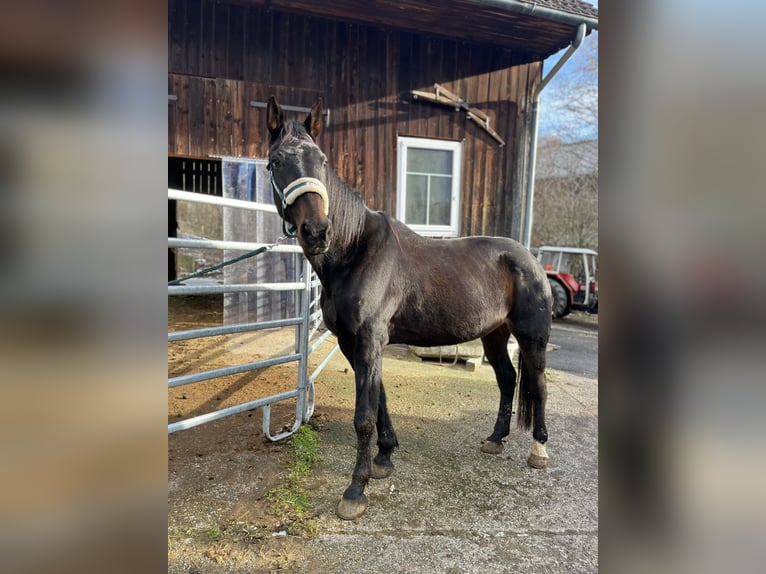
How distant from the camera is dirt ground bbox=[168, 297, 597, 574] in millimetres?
1700

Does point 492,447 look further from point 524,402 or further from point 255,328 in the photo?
point 255,328

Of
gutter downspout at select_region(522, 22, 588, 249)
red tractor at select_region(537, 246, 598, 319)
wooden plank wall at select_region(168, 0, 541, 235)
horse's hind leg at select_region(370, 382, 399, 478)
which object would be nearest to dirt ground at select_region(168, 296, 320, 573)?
horse's hind leg at select_region(370, 382, 399, 478)

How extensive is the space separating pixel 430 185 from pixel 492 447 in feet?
12.4

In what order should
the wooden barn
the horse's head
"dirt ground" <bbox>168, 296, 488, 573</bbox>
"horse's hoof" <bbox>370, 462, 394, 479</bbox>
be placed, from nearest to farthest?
1. "dirt ground" <bbox>168, 296, 488, 573</bbox>
2. the horse's head
3. "horse's hoof" <bbox>370, 462, 394, 479</bbox>
4. the wooden barn

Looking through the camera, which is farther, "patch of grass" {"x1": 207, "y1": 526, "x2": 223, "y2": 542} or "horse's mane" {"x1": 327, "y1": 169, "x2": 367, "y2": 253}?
"horse's mane" {"x1": 327, "y1": 169, "x2": 367, "y2": 253}

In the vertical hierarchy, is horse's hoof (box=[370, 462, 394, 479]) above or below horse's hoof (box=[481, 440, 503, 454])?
above

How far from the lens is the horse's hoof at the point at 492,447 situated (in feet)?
8.86

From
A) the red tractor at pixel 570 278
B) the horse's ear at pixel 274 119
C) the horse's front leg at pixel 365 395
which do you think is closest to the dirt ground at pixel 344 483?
the horse's front leg at pixel 365 395

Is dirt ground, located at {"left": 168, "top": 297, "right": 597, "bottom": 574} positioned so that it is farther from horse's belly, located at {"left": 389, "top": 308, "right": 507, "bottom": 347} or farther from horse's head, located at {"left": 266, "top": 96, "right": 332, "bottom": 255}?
horse's head, located at {"left": 266, "top": 96, "right": 332, "bottom": 255}

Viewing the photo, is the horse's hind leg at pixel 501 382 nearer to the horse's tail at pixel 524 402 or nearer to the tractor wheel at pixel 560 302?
the horse's tail at pixel 524 402

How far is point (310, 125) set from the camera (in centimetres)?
210

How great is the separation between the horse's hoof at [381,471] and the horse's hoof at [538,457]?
866 mm

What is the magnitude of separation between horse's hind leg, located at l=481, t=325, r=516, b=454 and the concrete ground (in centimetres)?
9
